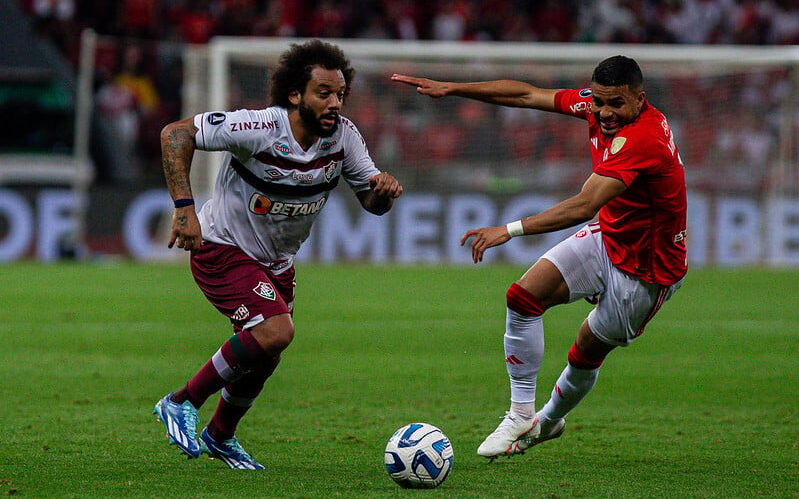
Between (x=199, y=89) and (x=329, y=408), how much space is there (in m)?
12.9

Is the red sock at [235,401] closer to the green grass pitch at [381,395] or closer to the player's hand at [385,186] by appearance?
the green grass pitch at [381,395]

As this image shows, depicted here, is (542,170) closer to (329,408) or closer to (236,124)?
(329,408)

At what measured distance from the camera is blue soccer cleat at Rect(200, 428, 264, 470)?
6.21 meters

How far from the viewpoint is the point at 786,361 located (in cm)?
1055

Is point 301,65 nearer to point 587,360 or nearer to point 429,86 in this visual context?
point 429,86

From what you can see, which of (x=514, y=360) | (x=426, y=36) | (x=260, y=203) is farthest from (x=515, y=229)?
(x=426, y=36)

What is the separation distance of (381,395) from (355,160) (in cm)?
255

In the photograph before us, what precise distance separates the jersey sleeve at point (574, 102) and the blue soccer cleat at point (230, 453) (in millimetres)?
2580

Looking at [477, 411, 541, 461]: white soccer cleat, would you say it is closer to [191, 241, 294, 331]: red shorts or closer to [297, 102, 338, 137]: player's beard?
[191, 241, 294, 331]: red shorts

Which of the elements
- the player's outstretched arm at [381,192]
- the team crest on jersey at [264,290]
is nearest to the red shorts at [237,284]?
the team crest on jersey at [264,290]

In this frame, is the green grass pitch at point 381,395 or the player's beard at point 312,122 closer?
the green grass pitch at point 381,395

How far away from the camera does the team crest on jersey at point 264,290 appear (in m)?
6.18

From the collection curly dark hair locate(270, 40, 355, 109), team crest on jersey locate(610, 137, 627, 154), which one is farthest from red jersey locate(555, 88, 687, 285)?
curly dark hair locate(270, 40, 355, 109)

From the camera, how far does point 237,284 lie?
623 cm
